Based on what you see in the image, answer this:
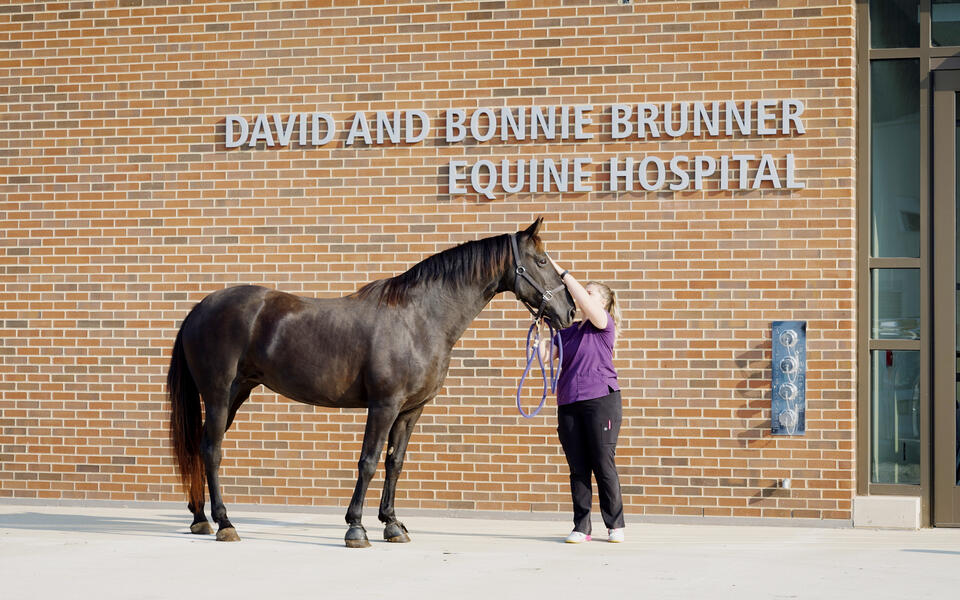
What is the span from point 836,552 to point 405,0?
5174 mm

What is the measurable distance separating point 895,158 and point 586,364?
3.08 metres

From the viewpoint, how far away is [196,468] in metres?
7.75

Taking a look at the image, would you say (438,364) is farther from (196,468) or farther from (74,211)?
(74,211)

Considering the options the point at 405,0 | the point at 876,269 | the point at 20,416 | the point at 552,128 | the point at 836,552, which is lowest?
the point at 836,552

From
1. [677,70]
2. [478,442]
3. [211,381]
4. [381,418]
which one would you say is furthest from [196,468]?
[677,70]

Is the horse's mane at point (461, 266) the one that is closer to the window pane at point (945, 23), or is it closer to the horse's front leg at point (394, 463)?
the horse's front leg at point (394, 463)

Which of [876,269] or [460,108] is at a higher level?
[460,108]

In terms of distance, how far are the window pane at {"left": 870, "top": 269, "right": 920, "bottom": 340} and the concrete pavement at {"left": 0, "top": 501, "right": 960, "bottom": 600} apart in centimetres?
145

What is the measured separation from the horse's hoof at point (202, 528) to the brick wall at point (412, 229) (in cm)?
139

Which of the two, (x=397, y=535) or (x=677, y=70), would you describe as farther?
(x=677, y=70)

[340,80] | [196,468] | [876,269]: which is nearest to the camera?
[196,468]

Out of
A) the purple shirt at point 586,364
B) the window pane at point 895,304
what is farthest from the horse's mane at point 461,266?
the window pane at point 895,304

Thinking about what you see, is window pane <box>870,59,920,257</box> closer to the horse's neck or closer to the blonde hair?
the blonde hair

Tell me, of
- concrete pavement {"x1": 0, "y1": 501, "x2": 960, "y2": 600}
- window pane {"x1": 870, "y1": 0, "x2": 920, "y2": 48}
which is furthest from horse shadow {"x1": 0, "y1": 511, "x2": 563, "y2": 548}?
window pane {"x1": 870, "y1": 0, "x2": 920, "y2": 48}
